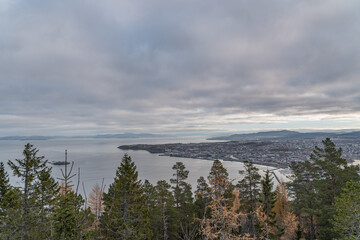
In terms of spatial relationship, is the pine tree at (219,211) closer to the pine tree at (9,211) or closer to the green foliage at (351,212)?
the green foliage at (351,212)

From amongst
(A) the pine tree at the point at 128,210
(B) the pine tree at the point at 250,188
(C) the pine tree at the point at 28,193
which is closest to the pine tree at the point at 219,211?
(A) the pine tree at the point at 128,210

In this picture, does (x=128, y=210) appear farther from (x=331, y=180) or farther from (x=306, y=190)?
(x=306, y=190)

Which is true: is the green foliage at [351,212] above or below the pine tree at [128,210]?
above

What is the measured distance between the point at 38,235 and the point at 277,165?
6556 centimetres

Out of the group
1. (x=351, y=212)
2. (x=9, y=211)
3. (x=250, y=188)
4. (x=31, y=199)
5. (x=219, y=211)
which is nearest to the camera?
(x=219, y=211)

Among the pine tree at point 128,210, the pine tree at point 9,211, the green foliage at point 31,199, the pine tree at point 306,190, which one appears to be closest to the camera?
the pine tree at point 9,211

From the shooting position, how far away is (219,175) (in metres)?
4.51

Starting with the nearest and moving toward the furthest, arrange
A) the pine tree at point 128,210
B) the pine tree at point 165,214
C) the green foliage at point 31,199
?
the green foliage at point 31,199 → the pine tree at point 128,210 → the pine tree at point 165,214

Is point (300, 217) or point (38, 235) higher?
point (38, 235)

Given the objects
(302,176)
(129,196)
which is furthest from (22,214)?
(302,176)

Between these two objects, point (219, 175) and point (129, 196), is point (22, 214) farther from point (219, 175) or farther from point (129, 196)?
point (219, 175)

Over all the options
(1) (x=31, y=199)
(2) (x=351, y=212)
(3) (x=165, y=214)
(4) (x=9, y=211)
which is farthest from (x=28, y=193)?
(2) (x=351, y=212)

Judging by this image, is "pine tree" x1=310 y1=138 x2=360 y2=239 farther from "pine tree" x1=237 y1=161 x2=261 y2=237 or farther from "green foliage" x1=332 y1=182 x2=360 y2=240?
"pine tree" x1=237 y1=161 x2=261 y2=237

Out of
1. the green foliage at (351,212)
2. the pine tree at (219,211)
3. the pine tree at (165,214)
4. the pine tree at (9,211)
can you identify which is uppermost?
the pine tree at (219,211)
